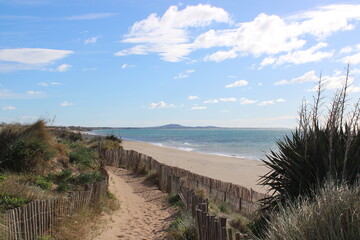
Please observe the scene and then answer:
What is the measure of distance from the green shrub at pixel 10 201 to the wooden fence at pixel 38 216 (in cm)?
74

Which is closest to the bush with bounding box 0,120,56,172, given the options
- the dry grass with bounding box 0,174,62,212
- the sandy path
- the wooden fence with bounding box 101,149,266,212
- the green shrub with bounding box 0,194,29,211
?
the dry grass with bounding box 0,174,62,212

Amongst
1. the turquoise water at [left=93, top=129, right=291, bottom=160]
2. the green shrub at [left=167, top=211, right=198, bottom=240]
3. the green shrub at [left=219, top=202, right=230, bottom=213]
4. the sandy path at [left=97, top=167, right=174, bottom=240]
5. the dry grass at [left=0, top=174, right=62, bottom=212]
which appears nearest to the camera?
the green shrub at [left=167, top=211, right=198, bottom=240]

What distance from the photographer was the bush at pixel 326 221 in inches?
150

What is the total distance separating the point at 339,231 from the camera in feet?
12.6

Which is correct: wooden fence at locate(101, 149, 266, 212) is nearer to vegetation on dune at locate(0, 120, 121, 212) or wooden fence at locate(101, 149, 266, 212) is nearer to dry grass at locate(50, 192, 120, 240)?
vegetation on dune at locate(0, 120, 121, 212)

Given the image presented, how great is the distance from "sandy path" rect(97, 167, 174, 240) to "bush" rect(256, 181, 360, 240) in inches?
155

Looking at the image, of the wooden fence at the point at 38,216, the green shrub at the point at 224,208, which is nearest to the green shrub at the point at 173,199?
the green shrub at the point at 224,208

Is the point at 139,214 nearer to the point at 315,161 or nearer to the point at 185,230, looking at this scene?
the point at 185,230

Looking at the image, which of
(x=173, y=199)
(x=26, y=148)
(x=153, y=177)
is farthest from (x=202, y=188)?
(x=26, y=148)

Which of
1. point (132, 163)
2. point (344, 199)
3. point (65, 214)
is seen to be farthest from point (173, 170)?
point (344, 199)

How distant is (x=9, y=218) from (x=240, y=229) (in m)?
4.78

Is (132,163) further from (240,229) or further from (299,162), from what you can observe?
(299,162)

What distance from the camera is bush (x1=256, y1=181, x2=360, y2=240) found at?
382cm

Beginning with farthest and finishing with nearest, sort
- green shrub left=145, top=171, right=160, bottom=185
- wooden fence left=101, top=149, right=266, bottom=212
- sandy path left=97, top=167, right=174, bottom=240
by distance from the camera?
green shrub left=145, top=171, right=160, bottom=185 < wooden fence left=101, top=149, right=266, bottom=212 < sandy path left=97, top=167, right=174, bottom=240
